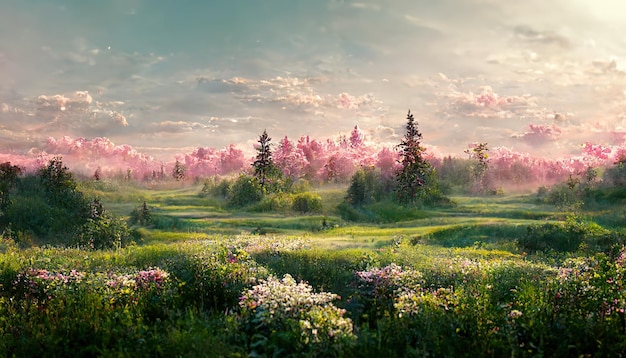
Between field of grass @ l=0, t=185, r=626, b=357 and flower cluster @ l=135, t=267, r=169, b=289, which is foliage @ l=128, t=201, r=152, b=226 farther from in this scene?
flower cluster @ l=135, t=267, r=169, b=289

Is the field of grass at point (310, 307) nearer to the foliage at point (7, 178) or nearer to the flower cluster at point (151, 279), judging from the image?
the flower cluster at point (151, 279)

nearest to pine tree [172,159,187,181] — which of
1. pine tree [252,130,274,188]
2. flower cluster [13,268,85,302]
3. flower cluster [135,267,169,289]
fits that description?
pine tree [252,130,274,188]

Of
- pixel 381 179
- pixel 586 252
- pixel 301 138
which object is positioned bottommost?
pixel 586 252

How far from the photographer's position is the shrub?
30781mm

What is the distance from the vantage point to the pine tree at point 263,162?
3684 cm

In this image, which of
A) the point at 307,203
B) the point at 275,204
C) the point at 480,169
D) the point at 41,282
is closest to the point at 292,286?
the point at 41,282

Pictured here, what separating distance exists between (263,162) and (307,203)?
7.18 metres

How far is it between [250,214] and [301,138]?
1615 cm

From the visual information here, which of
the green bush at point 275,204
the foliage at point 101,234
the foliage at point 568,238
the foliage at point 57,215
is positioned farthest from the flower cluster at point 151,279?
the green bush at point 275,204

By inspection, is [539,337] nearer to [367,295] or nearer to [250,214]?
[367,295]

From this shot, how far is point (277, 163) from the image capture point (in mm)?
41094

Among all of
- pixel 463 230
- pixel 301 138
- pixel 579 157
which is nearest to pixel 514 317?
pixel 463 230

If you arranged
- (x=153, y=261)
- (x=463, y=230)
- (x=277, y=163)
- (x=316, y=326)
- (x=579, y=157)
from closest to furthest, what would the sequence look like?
(x=316, y=326)
(x=153, y=261)
(x=463, y=230)
(x=277, y=163)
(x=579, y=157)

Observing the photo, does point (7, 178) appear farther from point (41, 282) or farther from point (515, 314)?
point (515, 314)
